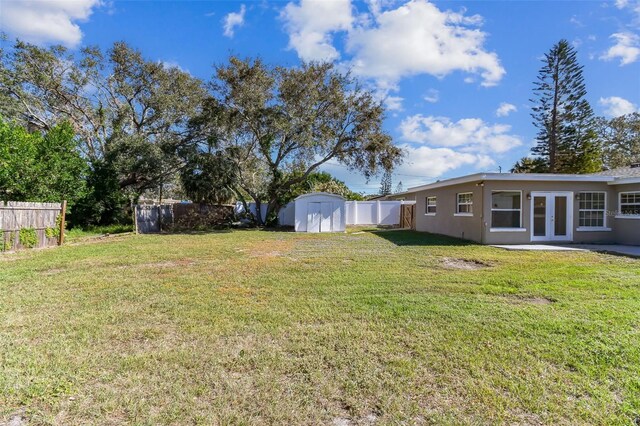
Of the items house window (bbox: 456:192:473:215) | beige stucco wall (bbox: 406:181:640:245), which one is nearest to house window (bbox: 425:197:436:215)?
house window (bbox: 456:192:473:215)

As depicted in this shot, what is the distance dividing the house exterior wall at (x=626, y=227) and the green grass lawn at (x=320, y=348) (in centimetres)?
686

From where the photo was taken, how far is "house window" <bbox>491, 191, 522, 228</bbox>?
12266mm

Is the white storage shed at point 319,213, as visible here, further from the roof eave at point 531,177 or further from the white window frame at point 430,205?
the roof eave at point 531,177

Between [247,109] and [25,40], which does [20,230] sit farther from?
[25,40]

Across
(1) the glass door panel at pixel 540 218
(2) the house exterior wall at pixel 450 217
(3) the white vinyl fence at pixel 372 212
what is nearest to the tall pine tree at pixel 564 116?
(3) the white vinyl fence at pixel 372 212

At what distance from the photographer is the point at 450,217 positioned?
14.8 m

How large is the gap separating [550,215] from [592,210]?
70.1 inches

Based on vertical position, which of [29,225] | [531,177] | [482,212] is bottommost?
[29,225]

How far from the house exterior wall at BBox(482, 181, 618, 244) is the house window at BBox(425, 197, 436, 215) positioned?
15.5 ft

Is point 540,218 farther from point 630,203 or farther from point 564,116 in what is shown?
point 564,116

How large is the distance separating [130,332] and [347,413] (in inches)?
106

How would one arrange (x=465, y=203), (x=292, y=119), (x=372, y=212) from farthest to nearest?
(x=372, y=212) → (x=292, y=119) → (x=465, y=203)

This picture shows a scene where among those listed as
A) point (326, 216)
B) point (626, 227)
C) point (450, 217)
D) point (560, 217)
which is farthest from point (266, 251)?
point (626, 227)

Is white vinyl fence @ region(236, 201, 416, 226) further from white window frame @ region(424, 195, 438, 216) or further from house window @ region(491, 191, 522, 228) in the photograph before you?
house window @ region(491, 191, 522, 228)
